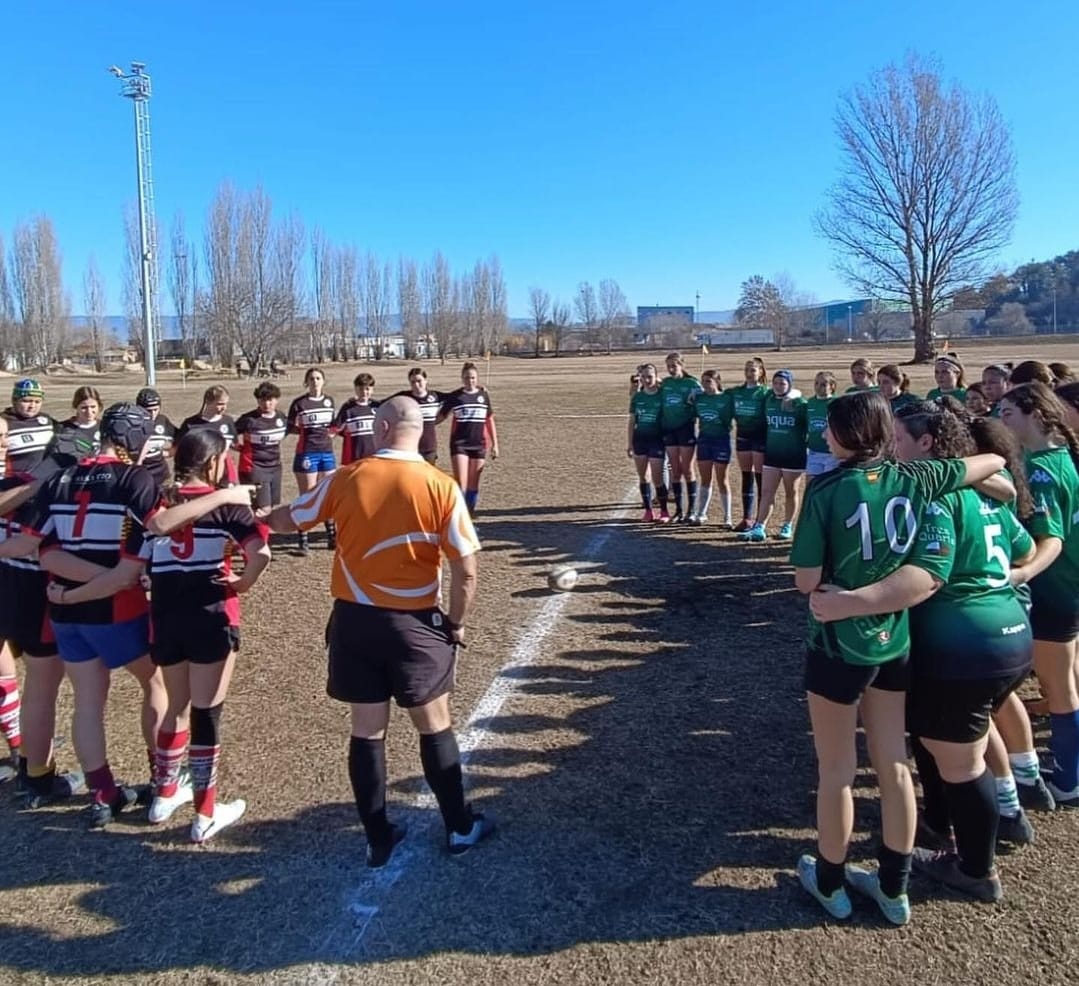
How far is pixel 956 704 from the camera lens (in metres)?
3.01

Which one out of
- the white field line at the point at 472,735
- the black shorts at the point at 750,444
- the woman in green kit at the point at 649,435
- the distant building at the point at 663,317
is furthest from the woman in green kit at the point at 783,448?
the distant building at the point at 663,317

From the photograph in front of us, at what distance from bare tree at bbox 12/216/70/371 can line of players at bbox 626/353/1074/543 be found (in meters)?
82.7

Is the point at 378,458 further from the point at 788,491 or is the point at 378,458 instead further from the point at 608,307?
the point at 608,307

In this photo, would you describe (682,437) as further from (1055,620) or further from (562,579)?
(1055,620)

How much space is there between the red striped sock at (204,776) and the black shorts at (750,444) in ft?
25.2

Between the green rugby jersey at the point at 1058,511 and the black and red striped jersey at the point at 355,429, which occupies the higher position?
the black and red striped jersey at the point at 355,429

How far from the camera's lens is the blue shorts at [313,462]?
9641 millimetres

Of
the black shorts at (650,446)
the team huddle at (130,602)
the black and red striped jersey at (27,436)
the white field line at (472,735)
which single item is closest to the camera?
the white field line at (472,735)

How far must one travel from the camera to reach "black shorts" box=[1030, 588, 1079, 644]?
12.5 feet

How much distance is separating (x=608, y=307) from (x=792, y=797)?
413ft

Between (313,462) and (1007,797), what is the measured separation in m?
7.87

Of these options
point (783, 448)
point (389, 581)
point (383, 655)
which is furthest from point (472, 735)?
point (783, 448)

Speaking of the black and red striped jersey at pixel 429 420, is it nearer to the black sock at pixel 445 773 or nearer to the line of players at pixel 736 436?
the line of players at pixel 736 436

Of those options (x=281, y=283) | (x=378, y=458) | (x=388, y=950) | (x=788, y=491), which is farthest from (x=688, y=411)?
(x=281, y=283)
